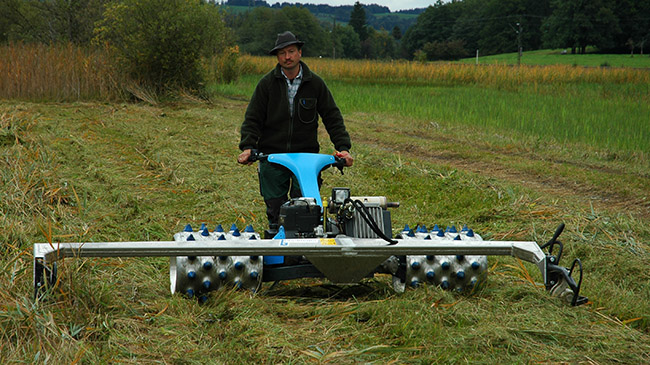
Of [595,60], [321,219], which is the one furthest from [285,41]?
[595,60]

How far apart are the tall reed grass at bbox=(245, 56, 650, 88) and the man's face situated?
69.0 ft

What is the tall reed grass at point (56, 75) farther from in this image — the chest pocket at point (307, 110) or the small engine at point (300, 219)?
the small engine at point (300, 219)

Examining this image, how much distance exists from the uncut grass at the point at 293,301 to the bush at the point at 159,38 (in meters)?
11.4

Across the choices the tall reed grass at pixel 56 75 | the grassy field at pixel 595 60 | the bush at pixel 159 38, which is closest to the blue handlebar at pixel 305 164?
the tall reed grass at pixel 56 75

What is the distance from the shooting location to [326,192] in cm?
785

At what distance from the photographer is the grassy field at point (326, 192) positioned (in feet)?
10.9

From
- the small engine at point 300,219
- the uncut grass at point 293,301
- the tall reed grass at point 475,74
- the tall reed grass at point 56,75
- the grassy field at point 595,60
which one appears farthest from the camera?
the grassy field at point 595,60

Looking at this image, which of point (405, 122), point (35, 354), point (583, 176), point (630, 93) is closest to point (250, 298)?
point (35, 354)

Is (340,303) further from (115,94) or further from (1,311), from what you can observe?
(115,94)

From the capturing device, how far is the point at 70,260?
3.83 metres

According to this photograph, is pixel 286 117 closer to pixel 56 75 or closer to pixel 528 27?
pixel 56 75

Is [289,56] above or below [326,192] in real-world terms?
above

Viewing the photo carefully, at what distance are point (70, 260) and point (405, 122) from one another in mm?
12003

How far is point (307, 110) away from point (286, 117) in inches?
7.0
